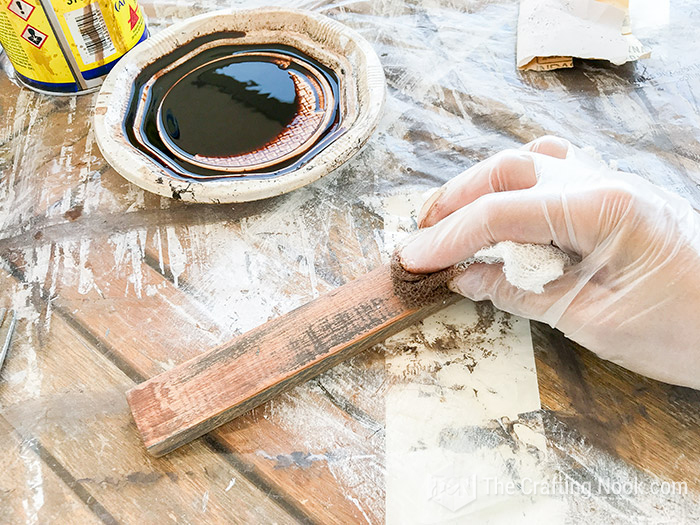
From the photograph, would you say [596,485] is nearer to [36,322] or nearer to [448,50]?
[36,322]

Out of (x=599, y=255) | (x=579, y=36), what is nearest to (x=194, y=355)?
(x=599, y=255)

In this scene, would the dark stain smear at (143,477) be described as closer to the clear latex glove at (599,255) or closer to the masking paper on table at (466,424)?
the masking paper on table at (466,424)

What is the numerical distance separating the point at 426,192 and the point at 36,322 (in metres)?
0.89

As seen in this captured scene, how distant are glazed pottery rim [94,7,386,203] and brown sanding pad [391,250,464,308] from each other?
274 millimetres

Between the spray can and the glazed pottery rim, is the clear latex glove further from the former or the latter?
the spray can

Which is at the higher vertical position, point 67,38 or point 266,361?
point 67,38

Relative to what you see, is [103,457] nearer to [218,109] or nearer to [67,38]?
[218,109]

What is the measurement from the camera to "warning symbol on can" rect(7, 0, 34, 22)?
1260 millimetres

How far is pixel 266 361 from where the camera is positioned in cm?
99

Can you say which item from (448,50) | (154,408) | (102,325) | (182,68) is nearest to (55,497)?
(154,408)

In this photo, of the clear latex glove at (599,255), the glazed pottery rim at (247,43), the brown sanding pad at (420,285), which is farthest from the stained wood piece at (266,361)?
the glazed pottery rim at (247,43)

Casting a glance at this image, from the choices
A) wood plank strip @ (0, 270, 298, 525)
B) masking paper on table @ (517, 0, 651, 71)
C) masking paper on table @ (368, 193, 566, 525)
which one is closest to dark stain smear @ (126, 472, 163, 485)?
wood plank strip @ (0, 270, 298, 525)

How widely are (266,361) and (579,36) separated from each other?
1.25m

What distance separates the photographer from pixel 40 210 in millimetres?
1296
